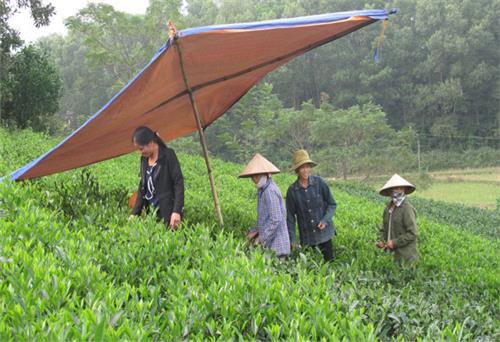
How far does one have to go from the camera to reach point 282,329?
6.93 ft

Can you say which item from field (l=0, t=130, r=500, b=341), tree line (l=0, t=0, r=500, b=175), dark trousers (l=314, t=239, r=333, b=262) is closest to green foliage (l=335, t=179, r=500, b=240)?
tree line (l=0, t=0, r=500, b=175)

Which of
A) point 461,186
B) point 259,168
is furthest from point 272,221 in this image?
point 461,186

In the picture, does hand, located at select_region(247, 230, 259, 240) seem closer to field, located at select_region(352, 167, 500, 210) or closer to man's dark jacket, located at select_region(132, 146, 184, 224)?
man's dark jacket, located at select_region(132, 146, 184, 224)

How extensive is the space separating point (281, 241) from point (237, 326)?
2.21m

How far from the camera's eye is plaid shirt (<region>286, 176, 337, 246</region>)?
5055 millimetres

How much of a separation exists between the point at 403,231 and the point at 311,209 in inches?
39.9

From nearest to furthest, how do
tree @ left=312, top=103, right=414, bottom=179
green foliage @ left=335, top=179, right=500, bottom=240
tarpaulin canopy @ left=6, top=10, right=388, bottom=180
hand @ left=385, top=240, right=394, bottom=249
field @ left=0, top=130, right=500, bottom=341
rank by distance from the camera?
field @ left=0, top=130, right=500, bottom=341 → tarpaulin canopy @ left=6, top=10, right=388, bottom=180 → hand @ left=385, top=240, right=394, bottom=249 → green foliage @ left=335, top=179, right=500, bottom=240 → tree @ left=312, top=103, right=414, bottom=179

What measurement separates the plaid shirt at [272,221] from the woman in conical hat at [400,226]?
131cm

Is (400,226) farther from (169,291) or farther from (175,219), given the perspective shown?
(169,291)

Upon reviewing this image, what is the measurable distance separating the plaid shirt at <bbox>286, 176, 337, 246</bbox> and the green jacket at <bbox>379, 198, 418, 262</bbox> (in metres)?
0.66

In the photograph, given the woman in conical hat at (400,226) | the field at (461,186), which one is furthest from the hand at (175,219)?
the field at (461,186)

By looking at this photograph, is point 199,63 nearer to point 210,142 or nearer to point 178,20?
point 178,20

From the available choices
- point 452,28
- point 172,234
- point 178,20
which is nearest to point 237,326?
point 172,234

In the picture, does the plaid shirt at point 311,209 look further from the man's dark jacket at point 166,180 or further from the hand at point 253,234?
the man's dark jacket at point 166,180
